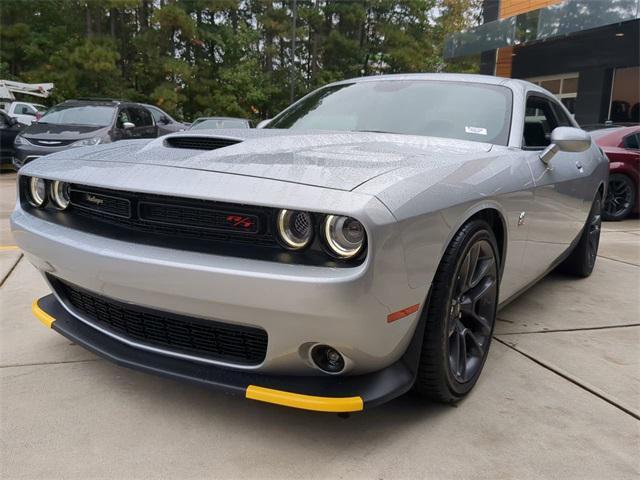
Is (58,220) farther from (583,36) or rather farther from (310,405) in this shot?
(583,36)

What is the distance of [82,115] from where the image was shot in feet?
33.7

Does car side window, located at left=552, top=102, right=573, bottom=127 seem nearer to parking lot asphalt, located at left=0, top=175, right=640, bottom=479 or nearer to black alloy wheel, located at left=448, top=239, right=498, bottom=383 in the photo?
parking lot asphalt, located at left=0, top=175, right=640, bottom=479

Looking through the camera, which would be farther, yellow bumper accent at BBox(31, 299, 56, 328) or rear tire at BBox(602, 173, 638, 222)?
rear tire at BBox(602, 173, 638, 222)

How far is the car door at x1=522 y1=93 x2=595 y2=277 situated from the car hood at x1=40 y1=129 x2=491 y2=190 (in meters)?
0.44

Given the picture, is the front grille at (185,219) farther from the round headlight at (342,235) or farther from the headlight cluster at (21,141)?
the headlight cluster at (21,141)

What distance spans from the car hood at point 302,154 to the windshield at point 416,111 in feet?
0.61

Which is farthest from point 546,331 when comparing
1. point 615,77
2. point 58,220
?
point 615,77

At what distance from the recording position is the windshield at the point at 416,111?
9.17 feet

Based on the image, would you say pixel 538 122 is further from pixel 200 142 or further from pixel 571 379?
pixel 200 142

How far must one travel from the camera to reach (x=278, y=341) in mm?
1763

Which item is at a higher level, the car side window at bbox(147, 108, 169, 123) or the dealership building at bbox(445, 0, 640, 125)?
the dealership building at bbox(445, 0, 640, 125)

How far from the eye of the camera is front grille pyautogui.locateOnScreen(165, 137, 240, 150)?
7.59ft

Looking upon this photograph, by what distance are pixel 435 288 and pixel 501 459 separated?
63 cm

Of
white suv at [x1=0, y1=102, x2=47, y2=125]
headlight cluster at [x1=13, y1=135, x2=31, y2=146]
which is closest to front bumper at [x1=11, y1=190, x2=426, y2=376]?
headlight cluster at [x1=13, y1=135, x2=31, y2=146]
